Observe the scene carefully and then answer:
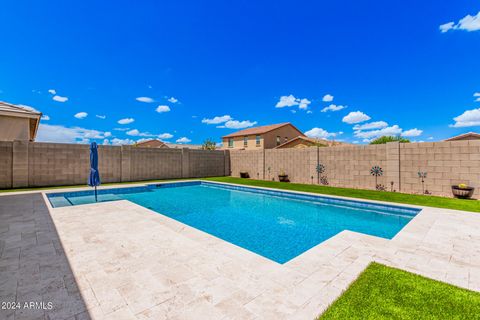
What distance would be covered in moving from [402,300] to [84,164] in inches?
637

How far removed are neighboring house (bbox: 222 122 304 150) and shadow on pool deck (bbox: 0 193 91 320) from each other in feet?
97.9

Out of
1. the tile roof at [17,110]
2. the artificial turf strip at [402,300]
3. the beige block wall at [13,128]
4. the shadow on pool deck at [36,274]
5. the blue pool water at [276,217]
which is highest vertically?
the tile roof at [17,110]

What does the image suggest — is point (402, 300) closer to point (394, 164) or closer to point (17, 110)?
point (394, 164)

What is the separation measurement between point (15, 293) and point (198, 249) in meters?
2.44

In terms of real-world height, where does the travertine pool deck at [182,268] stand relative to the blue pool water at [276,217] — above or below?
above

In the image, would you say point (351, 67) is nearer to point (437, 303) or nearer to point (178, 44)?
point (178, 44)

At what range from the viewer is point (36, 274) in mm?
3113

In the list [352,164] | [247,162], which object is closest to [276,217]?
[352,164]

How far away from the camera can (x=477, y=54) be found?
43.9 feet

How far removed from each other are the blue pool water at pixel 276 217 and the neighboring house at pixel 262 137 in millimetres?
22531

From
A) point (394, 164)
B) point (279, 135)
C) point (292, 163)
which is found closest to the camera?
point (394, 164)

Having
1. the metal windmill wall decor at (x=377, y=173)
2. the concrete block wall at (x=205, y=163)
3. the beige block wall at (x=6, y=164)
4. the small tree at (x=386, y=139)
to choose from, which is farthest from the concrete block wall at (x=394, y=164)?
the small tree at (x=386, y=139)

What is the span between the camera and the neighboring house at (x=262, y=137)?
34.0 m

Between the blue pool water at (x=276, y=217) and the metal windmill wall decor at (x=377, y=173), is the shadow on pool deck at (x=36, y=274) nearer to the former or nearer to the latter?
the blue pool water at (x=276, y=217)
